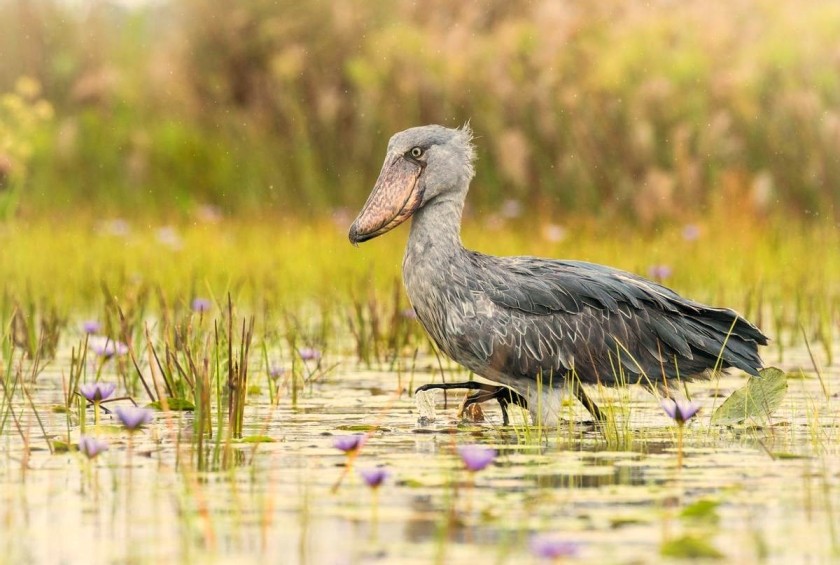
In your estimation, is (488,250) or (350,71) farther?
(350,71)

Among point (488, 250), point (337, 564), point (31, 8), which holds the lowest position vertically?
point (337, 564)

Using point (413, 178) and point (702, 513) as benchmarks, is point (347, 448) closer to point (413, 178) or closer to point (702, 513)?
point (702, 513)

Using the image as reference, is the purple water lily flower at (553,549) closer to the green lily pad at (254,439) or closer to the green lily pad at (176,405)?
the green lily pad at (254,439)

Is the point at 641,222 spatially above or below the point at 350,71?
below

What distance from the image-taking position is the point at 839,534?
3.91 meters

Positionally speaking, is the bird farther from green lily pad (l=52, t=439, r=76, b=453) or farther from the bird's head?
green lily pad (l=52, t=439, r=76, b=453)

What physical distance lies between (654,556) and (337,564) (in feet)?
2.40

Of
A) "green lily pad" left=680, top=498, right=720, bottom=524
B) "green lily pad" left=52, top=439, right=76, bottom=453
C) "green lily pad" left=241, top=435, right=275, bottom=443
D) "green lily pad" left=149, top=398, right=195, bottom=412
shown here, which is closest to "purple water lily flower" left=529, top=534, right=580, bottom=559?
"green lily pad" left=680, top=498, right=720, bottom=524

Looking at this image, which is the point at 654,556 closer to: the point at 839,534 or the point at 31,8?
the point at 839,534

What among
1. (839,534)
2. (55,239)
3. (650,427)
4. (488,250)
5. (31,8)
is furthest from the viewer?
(31,8)

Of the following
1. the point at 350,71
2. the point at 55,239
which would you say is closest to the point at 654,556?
the point at 55,239

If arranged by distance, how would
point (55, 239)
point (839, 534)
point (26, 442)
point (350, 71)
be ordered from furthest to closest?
point (350, 71) → point (55, 239) → point (26, 442) → point (839, 534)

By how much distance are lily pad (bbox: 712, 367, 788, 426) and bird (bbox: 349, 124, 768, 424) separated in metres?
0.17

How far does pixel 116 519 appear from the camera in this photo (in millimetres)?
4133
